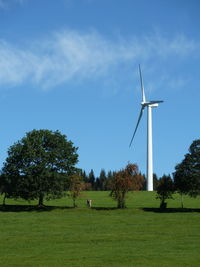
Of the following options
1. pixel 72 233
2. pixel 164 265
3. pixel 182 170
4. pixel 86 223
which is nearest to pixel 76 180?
pixel 182 170

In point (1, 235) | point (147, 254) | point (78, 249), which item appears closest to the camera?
point (147, 254)

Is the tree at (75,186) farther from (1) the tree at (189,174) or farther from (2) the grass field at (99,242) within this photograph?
(2) the grass field at (99,242)

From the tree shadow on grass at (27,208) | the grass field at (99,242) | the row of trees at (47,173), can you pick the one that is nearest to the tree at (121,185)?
the row of trees at (47,173)

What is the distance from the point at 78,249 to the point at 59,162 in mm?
49487


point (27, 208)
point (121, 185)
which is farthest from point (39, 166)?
point (121, 185)

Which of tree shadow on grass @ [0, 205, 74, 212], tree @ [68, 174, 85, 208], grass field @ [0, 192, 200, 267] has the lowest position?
grass field @ [0, 192, 200, 267]

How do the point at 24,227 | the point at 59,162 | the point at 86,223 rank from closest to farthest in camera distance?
the point at 24,227
the point at 86,223
the point at 59,162

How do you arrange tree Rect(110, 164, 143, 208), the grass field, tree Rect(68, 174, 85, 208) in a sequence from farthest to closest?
tree Rect(68, 174, 85, 208)
tree Rect(110, 164, 143, 208)
the grass field

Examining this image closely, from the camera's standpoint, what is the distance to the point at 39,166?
75.9 m

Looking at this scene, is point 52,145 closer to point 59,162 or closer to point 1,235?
point 59,162

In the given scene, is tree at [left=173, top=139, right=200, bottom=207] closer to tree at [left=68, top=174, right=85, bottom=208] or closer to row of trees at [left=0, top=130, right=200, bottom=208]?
row of trees at [left=0, top=130, right=200, bottom=208]

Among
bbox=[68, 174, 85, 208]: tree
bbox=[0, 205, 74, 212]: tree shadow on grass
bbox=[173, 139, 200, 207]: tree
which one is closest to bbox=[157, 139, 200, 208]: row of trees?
bbox=[173, 139, 200, 207]: tree

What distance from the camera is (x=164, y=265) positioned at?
2258 cm

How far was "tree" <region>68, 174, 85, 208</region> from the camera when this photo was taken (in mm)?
73662
